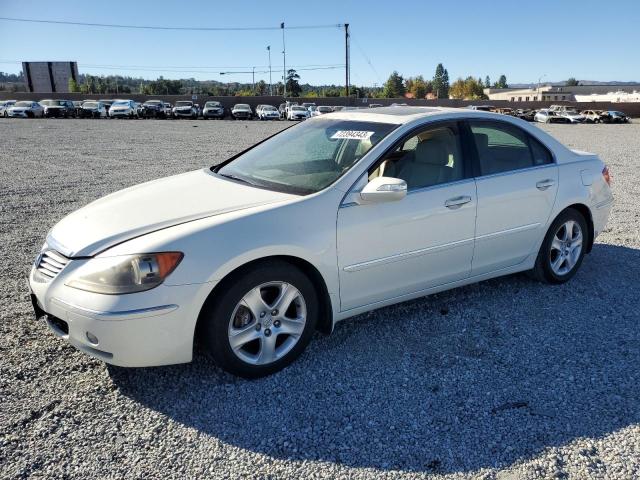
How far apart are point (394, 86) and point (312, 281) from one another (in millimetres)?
114906

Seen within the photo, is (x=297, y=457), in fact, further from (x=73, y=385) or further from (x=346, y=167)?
Result: (x=346, y=167)

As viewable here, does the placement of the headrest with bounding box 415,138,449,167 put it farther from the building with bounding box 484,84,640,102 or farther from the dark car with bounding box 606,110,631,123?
the building with bounding box 484,84,640,102

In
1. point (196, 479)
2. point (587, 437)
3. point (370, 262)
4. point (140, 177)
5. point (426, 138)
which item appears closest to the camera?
point (196, 479)

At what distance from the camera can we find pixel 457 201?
3.89m

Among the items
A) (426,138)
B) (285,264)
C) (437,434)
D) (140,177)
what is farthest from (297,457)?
(140,177)

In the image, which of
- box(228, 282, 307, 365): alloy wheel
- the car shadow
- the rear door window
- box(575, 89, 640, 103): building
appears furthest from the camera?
box(575, 89, 640, 103): building

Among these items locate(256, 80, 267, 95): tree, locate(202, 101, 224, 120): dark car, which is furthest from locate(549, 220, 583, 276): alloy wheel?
locate(256, 80, 267, 95): tree

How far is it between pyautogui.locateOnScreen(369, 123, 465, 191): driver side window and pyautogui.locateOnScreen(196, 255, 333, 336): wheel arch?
0.84m

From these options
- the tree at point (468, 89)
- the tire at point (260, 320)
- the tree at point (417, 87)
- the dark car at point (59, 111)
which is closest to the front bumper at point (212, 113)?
the dark car at point (59, 111)

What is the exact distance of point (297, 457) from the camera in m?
2.61

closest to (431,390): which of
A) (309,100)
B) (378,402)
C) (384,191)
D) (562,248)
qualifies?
(378,402)

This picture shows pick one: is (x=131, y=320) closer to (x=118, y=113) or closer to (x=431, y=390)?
(x=431, y=390)

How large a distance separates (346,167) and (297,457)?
1.92 meters

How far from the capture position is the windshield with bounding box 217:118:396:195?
12.1ft
